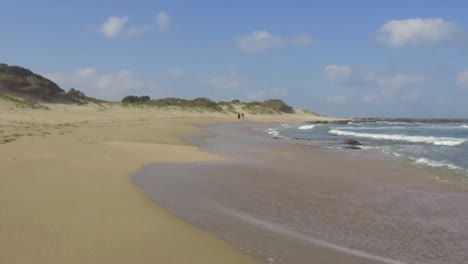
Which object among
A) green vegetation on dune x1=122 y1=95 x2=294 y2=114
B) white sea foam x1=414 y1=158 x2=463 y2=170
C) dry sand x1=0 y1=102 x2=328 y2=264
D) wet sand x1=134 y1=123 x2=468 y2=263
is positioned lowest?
wet sand x1=134 y1=123 x2=468 y2=263

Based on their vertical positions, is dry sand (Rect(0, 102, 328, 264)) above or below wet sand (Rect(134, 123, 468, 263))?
above

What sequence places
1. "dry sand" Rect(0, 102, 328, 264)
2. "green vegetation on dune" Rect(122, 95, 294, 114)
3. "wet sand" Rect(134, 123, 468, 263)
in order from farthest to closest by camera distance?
"green vegetation on dune" Rect(122, 95, 294, 114), "wet sand" Rect(134, 123, 468, 263), "dry sand" Rect(0, 102, 328, 264)

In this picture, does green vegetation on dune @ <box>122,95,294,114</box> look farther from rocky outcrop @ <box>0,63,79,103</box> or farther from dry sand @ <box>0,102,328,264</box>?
dry sand @ <box>0,102,328,264</box>

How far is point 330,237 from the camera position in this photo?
6043mm

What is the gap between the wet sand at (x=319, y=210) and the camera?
5543 mm

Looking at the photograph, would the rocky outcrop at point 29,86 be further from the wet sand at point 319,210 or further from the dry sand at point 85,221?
the wet sand at point 319,210

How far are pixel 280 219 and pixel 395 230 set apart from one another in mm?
1651

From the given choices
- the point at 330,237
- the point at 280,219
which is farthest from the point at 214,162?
the point at 330,237

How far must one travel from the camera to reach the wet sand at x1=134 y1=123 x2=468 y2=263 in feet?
18.2

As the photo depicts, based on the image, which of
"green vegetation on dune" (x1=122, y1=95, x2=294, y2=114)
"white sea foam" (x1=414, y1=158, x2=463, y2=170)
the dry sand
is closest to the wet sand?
the dry sand

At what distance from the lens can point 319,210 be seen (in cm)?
768

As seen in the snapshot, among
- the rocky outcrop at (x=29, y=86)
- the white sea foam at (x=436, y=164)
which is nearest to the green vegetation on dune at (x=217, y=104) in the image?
the rocky outcrop at (x=29, y=86)

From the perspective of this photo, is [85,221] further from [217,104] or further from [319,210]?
[217,104]

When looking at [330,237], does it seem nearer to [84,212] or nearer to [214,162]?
[84,212]
